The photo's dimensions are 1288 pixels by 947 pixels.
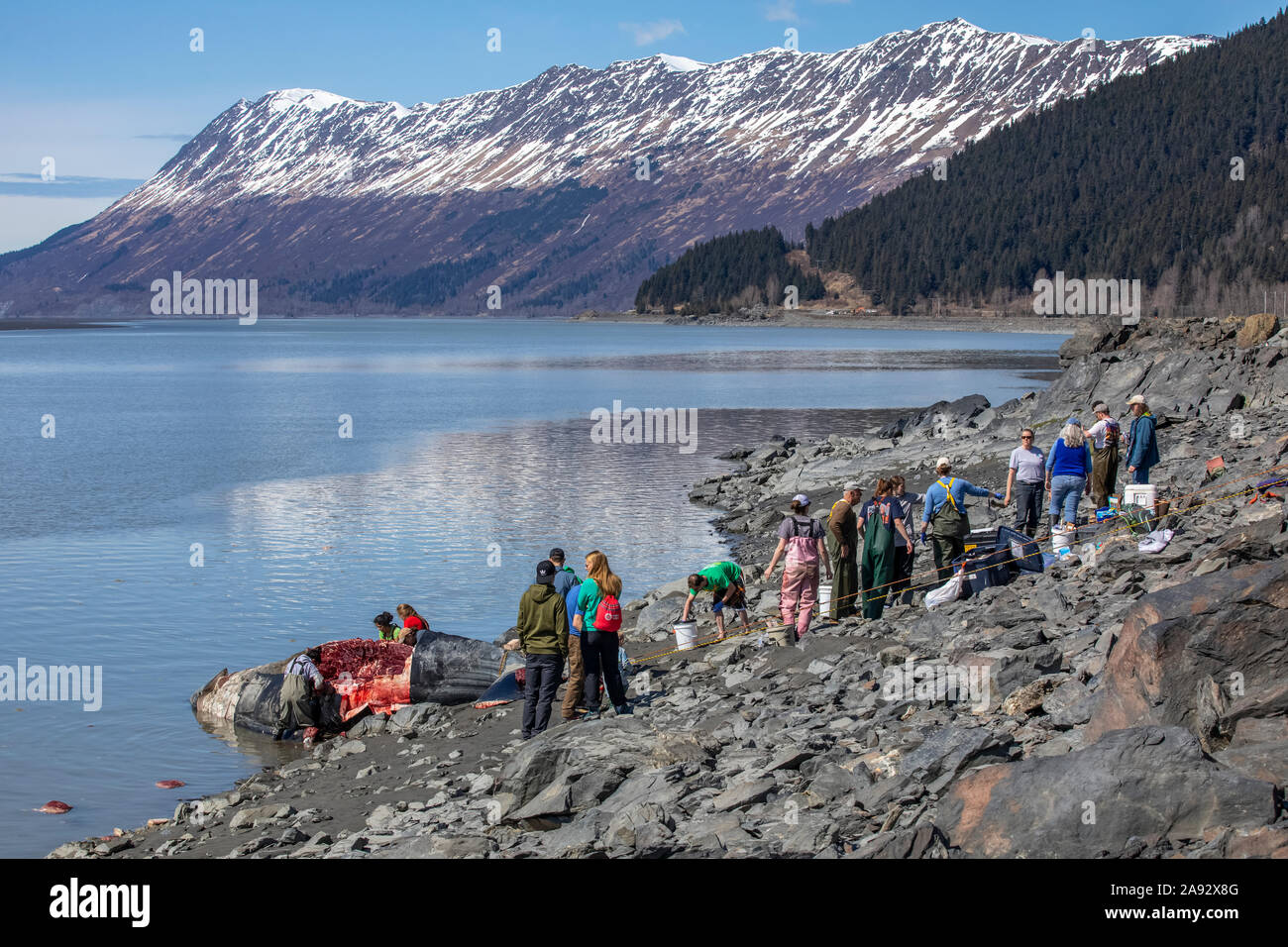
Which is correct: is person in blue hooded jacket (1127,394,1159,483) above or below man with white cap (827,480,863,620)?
above

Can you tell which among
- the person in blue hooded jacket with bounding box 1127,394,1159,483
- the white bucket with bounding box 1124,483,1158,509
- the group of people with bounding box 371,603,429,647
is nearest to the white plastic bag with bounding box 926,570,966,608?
the white bucket with bounding box 1124,483,1158,509

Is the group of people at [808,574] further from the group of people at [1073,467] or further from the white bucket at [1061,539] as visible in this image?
the white bucket at [1061,539]

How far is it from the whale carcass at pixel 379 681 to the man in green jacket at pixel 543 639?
2.79 meters

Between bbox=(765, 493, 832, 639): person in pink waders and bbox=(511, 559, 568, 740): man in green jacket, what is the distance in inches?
149

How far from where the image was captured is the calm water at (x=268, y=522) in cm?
1647

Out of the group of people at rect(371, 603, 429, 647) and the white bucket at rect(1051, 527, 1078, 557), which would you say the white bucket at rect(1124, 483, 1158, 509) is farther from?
the group of people at rect(371, 603, 429, 647)

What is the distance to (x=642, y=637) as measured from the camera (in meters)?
19.4

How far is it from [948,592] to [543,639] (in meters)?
5.61

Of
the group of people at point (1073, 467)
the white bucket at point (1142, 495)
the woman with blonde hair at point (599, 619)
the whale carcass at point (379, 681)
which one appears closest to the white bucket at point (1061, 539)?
the group of people at point (1073, 467)

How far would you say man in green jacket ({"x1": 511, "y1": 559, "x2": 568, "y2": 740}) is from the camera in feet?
45.1

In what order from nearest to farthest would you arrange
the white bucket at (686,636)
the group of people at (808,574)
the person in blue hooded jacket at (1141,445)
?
the group of people at (808,574)
the white bucket at (686,636)
the person in blue hooded jacket at (1141,445)
